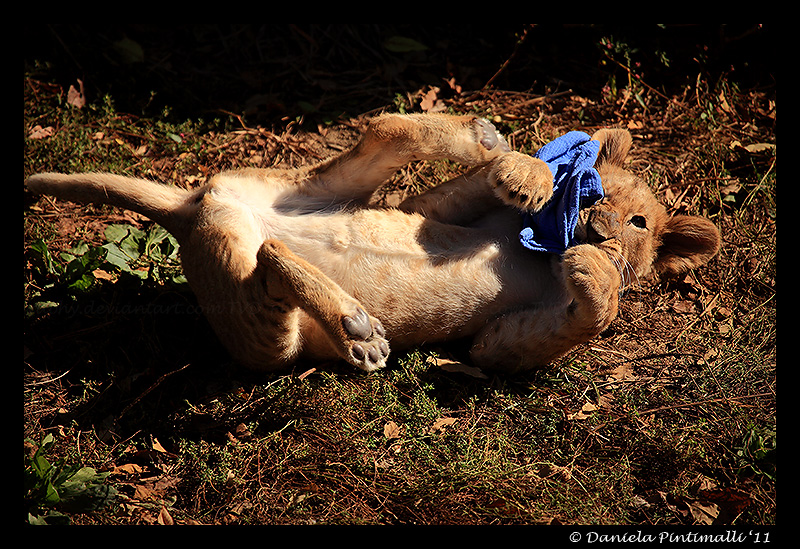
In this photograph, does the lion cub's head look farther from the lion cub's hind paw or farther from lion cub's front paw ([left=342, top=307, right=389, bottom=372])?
lion cub's front paw ([left=342, top=307, right=389, bottom=372])

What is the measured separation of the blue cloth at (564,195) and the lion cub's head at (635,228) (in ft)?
0.45

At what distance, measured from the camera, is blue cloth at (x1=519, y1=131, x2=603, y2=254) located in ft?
12.7

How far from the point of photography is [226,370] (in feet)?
13.9

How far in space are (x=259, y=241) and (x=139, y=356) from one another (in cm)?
127

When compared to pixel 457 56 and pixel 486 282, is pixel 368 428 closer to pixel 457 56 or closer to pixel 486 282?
pixel 486 282

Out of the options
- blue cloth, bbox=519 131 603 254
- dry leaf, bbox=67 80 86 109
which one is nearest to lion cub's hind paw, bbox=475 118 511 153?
blue cloth, bbox=519 131 603 254

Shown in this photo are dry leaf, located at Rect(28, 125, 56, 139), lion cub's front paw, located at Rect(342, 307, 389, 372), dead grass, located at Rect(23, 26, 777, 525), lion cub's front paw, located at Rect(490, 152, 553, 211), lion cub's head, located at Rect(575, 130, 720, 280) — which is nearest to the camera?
lion cub's front paw, located at Rect(342, 307, 389, 372)

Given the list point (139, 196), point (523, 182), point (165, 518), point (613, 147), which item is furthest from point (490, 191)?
point (165, 518)

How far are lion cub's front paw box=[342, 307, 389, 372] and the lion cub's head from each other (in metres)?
1.47

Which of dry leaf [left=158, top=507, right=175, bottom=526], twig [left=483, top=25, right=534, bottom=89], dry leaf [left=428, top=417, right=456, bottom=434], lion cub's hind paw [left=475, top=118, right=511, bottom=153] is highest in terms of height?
twig [left=483, top=25, right=534, bottom=89]

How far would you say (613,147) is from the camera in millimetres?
4473

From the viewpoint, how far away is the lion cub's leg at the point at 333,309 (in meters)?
3.42

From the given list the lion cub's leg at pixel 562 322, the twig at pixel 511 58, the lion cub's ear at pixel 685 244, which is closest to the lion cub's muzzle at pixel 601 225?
the lion cub's leg at pixel 562 322

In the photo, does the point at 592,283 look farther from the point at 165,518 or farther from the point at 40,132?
the point at 40,132
